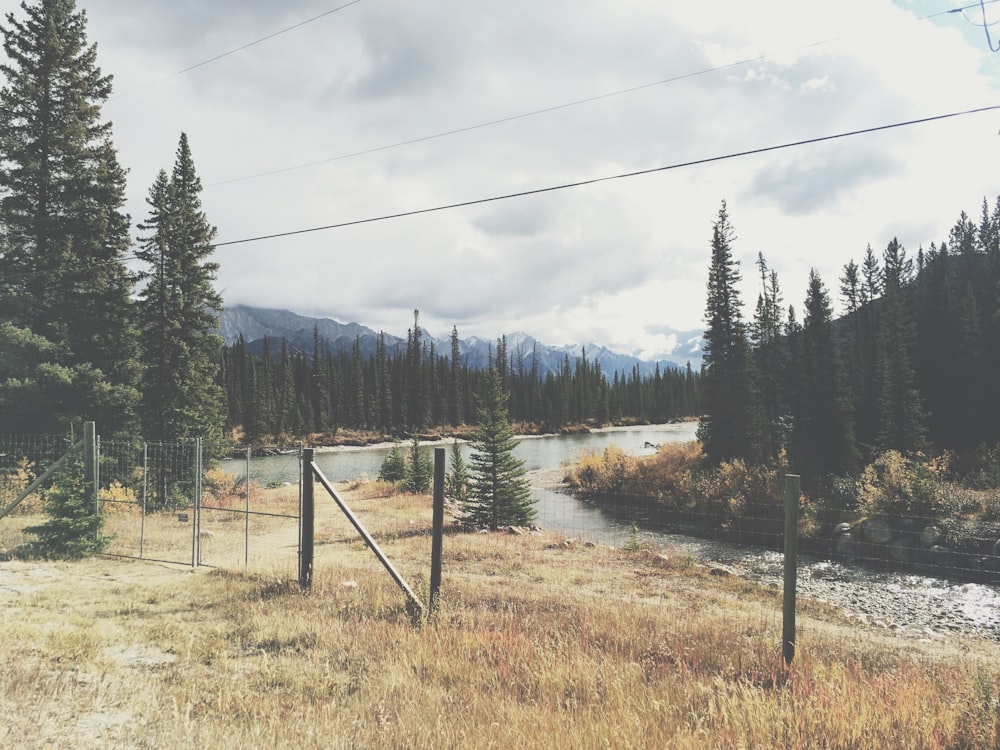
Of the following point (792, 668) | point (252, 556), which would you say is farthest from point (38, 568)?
point (792, 668)

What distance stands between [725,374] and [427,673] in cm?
3505

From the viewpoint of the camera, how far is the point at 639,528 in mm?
25797

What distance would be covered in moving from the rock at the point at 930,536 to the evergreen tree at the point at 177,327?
30.9 m

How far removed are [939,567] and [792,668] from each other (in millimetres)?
18131

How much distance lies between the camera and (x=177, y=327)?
25.0 m

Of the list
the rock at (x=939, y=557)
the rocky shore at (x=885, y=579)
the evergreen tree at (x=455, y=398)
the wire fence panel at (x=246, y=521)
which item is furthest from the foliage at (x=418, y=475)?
the evergreen tree at (x=455, y=398)

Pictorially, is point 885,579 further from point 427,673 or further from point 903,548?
point 427,673

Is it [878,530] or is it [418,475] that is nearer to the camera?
[878,530]

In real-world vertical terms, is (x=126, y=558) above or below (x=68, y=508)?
below

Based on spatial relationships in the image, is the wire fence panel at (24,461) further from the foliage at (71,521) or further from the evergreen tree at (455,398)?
the evergreen tree at (455,398)

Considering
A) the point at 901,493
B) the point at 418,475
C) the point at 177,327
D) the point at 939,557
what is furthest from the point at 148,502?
the point at 901,493

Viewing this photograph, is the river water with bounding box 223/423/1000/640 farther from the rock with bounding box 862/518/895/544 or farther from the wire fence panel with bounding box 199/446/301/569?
the wire fence panel with bounding box 199/446/301/569

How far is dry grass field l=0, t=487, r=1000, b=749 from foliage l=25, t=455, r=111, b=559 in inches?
56.7

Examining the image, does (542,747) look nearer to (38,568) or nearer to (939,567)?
(38,568)
